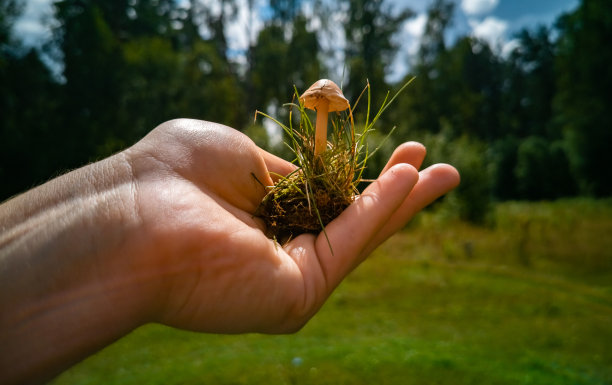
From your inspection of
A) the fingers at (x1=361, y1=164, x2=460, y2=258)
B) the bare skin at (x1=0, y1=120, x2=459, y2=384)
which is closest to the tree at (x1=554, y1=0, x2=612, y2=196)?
the fingers at (x1=361, y1=164, x2=460, y2=258)

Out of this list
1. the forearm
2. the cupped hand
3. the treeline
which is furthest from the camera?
the treeline

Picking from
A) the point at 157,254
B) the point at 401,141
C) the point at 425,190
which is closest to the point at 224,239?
the point at 157,254

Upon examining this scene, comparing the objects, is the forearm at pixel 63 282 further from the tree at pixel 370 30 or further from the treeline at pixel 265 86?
the tree at pixel 370 30

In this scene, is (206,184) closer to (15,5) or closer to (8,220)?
(8,220)

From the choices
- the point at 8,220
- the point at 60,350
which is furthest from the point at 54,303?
the point at 8,220

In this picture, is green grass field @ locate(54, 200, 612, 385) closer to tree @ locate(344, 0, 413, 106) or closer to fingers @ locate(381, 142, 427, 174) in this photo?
fingers @ locate(381, 142, 427, 174)

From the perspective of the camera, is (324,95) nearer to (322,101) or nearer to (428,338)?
(322,101)
